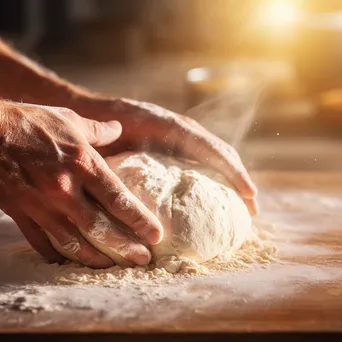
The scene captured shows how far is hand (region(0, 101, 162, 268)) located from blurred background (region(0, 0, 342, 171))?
0.71 m

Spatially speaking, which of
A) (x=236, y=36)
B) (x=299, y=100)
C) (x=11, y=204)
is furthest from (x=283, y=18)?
(x=236, y=36)

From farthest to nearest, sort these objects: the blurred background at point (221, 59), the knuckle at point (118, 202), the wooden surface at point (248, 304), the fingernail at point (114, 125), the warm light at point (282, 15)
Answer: the warm light at point (282, 15) → the blurred background at point (221, 59) → the fingernail at point (114, 125) → the knuckle at point (118, 202) → the wooden surface at point (248, 304)

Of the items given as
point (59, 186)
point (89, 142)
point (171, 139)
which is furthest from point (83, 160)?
point (171, 139)

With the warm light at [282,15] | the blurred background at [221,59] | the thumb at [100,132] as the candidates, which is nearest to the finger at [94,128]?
the thumb at [100,132]

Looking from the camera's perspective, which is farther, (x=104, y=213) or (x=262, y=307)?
(x=104, y=213)

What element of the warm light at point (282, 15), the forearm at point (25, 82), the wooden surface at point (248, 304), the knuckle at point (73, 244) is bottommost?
the wooden surface at point (248, 304)

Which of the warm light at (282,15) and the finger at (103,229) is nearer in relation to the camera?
the finger at (103,229)

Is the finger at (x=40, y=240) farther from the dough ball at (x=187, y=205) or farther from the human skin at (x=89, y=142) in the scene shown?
the dough ball at (x=187, y=205)

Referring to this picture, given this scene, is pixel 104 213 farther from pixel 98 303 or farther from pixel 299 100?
pixel 299 100

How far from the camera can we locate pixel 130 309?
1058 millimetres

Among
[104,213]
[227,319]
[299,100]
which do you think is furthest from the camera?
[299,100]

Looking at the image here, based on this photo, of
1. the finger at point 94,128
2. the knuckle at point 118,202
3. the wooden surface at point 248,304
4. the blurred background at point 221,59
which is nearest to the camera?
the wooden surface at point 248,304

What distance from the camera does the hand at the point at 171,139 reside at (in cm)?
145

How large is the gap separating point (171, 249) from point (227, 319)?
248 mm
